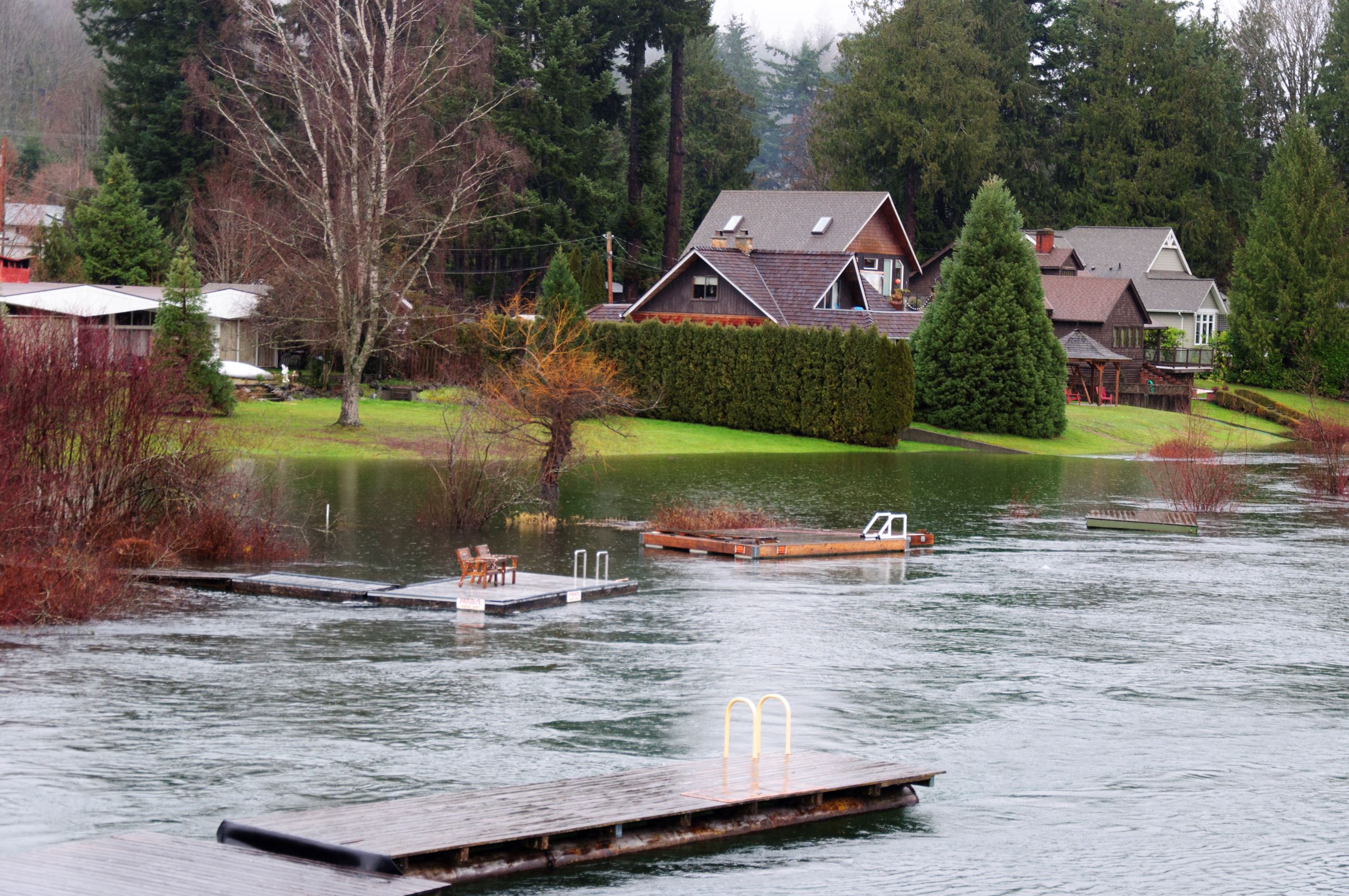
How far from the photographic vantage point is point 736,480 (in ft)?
168

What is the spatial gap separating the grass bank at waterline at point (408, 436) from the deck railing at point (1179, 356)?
30639 millimetres

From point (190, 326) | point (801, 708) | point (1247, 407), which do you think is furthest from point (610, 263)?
point (801, 708)

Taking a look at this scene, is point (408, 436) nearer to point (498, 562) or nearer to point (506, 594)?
point (498, 562)

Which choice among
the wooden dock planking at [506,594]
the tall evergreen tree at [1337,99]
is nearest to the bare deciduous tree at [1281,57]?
the tall evergreen tree at [1337,99]

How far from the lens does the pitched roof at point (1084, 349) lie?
87062 millimetres

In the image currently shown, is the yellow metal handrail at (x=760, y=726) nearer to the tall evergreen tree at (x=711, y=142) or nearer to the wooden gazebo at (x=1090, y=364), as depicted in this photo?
the wooden gazebo at (x=1090, y=364)

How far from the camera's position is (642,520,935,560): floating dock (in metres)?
36.5

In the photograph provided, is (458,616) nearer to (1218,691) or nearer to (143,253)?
(1218,691)

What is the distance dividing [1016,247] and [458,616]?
51126 mm

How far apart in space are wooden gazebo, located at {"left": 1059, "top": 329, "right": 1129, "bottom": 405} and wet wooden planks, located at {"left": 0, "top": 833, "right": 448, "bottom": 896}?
76247 millimetres

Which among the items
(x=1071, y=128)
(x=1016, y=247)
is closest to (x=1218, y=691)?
(x=1016, y=247)

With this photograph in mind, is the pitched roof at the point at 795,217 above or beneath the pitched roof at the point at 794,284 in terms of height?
above

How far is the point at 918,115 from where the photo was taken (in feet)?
365

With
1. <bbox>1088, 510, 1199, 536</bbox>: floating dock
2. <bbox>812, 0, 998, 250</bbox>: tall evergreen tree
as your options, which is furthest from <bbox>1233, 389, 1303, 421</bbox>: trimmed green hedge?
<bbox>1088, 510, 1199, 536</bbox>: floating dock
